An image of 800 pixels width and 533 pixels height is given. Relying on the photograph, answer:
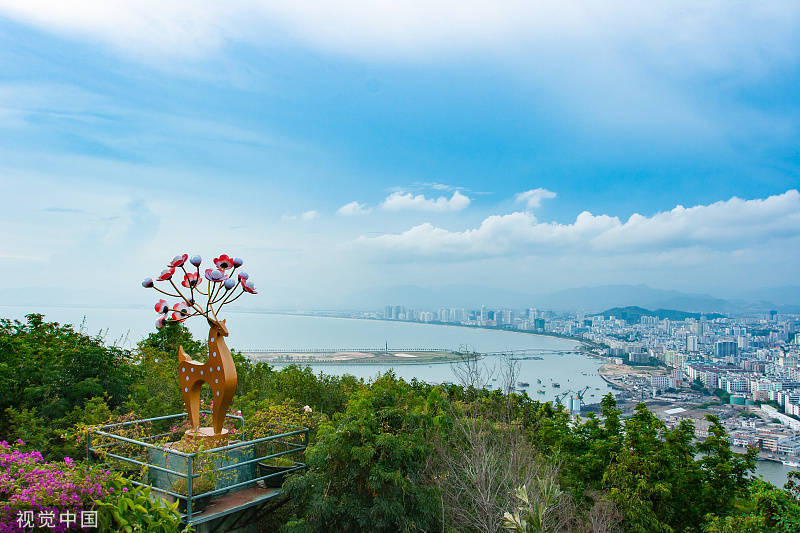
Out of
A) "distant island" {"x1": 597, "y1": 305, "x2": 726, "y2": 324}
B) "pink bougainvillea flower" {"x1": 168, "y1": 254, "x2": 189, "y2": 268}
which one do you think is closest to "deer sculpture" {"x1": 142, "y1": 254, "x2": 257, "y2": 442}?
"pink bougainvillea flower" {"x1": 168, "y1": 254, "x2": 189, "y2": 268}

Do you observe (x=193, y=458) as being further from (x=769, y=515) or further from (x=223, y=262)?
(x=769, y=515)

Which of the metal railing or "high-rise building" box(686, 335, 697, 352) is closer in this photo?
the metal railing

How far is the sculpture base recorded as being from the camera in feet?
19.9

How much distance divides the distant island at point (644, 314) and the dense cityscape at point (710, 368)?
52mm

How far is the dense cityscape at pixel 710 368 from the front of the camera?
9.59 meters

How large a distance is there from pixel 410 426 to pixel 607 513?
2682mm

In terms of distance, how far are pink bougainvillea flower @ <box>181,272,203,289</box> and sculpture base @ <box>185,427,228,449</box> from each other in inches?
72.5

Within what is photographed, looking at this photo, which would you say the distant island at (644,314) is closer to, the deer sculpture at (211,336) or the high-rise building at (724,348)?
the high-rise building at (724,348)

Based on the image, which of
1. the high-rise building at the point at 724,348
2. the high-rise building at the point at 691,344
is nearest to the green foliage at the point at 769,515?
the high-rise building at the point at 724,348

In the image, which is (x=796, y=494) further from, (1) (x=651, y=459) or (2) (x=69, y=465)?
(2) (x=69, y=465)

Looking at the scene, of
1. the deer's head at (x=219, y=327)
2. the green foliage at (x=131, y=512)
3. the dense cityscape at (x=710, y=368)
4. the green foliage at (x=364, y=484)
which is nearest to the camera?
the green foliage at (x=131, y=512)

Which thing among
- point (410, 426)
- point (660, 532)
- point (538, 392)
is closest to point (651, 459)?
point (660, 532)

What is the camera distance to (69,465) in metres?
3.98

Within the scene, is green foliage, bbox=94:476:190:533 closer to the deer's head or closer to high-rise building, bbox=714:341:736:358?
the deer's head
